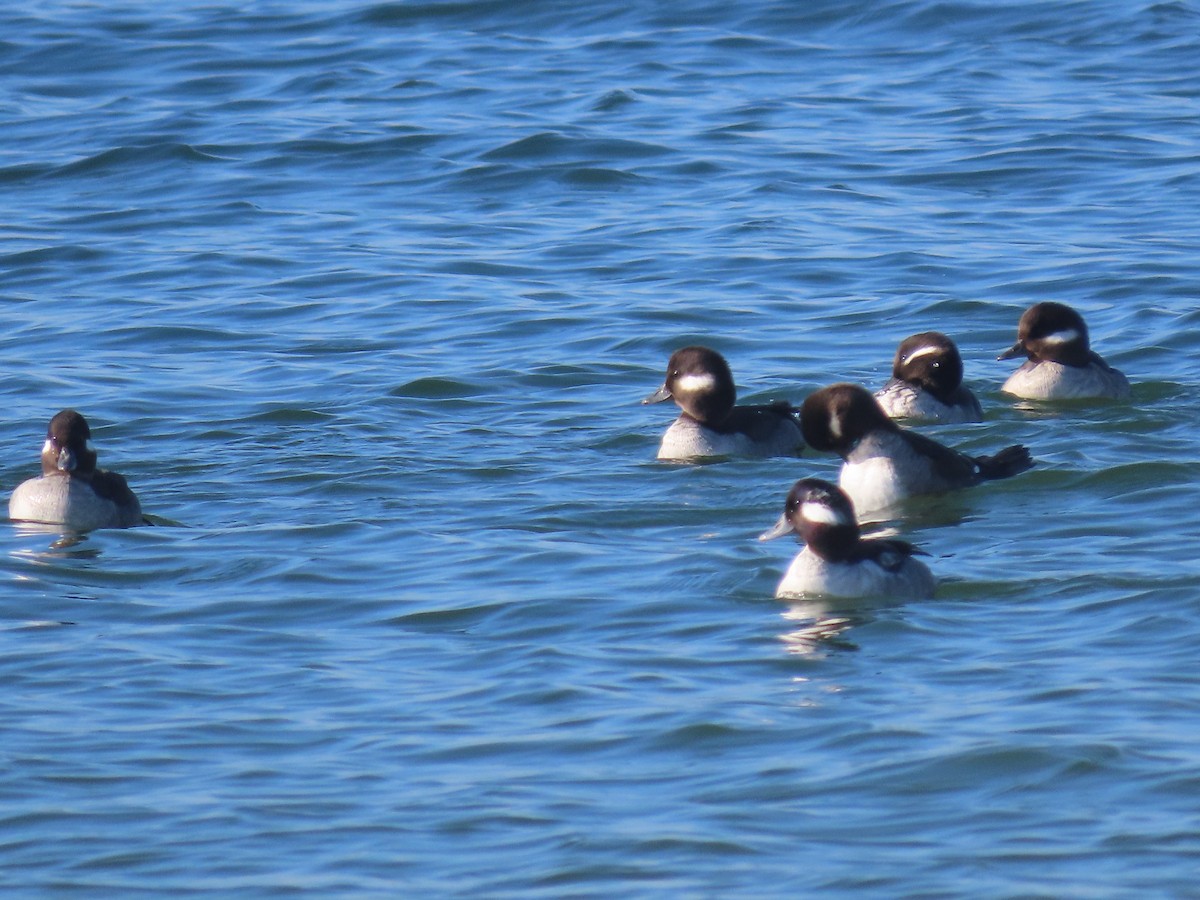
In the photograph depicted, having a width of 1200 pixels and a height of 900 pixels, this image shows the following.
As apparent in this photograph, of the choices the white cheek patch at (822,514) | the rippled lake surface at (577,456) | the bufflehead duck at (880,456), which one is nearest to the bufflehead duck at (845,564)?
the white cheek patch at (822,514)

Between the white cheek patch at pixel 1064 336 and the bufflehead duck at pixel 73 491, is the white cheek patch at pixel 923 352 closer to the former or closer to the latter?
the white cheek patch at pixel 1064 336

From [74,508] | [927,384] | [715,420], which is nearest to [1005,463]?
[927,384]

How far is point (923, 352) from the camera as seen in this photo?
519 inches

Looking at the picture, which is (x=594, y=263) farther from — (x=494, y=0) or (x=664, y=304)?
(x=494, y=0)

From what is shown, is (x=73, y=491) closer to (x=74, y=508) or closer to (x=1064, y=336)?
(x=74, y=508)

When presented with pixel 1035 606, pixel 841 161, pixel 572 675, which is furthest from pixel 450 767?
pixel 841 161

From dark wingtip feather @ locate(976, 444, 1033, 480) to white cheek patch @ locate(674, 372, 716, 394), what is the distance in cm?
169

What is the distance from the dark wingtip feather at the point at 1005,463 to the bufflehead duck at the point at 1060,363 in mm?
1581

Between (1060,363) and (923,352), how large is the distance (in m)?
0.95

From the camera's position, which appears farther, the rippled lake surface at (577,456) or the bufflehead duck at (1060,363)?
the bufflehead duck at (1060,363)

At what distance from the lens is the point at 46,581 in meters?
10.4

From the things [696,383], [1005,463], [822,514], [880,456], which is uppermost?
[696,383]

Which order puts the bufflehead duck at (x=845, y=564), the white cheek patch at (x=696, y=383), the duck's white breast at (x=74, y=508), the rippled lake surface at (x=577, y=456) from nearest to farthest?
the rippled lake surface at (x=577, y=456)
the bufflehead duck at (x=845, y=564)
the duck's white breast at (x=74, y=508)
the white cheek patch at (x=696, y=383)

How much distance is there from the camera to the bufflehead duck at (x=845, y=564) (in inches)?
378
